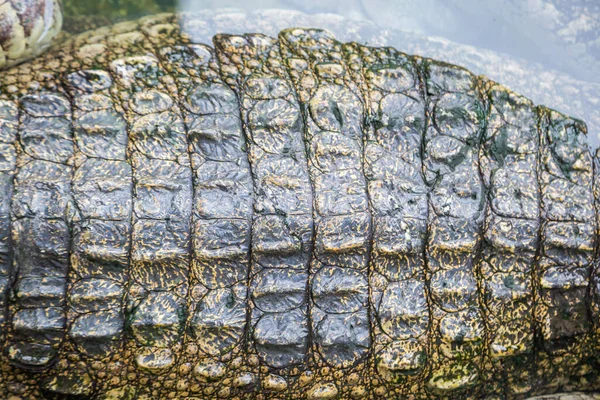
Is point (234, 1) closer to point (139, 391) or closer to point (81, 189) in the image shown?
point (81, 189)

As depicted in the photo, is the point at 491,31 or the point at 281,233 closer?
the point at 281,233

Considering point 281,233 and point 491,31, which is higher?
point 491,31

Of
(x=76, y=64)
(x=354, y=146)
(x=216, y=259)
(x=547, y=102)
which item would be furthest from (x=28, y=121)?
(x=547, y=102)

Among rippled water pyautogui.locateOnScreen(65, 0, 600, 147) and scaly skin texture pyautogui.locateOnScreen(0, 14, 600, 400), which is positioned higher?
rippled water pyautogui.locateOnScreen(65, 0, 600, 147)

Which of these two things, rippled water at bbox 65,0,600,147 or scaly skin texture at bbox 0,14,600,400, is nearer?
scaly skin texture at bbox 0,14,600,400

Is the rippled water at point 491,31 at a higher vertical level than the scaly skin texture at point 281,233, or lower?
higher
